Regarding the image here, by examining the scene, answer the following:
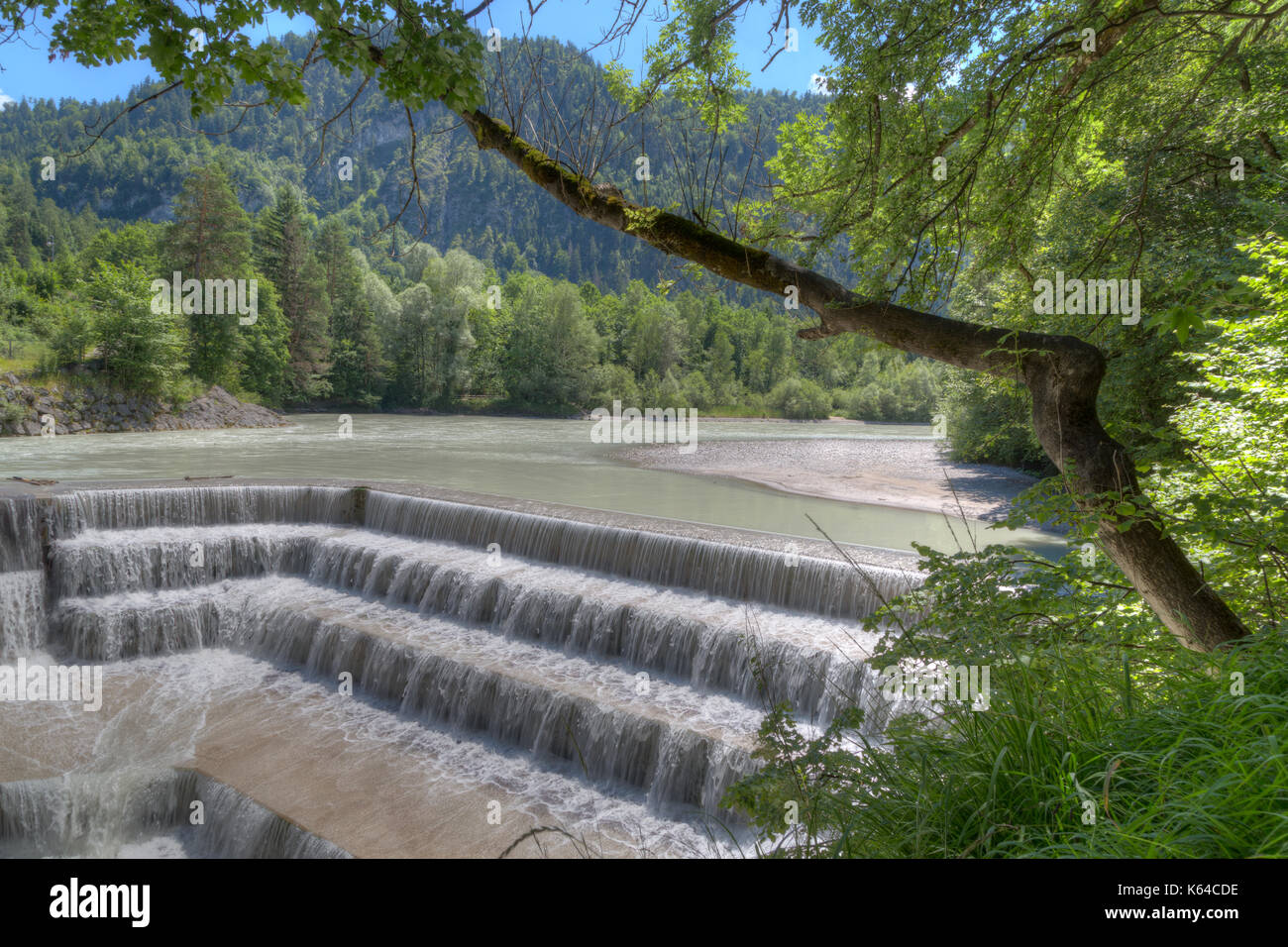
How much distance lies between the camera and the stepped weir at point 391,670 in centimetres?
543

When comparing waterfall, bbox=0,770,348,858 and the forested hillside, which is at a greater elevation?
the forested hillside

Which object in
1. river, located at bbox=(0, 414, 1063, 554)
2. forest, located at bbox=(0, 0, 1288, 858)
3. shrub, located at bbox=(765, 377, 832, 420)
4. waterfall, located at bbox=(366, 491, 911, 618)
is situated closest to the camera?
forest, located at bbox=(0, 0, 1288, 858)

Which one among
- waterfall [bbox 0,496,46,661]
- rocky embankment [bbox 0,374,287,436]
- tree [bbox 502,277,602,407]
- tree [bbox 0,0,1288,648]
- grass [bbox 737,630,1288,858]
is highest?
tree [bbox 502,277,602,407]

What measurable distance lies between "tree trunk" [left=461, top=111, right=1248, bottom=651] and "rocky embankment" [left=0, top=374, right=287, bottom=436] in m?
25.6

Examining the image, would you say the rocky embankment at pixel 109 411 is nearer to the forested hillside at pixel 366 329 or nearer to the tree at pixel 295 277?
the forested hillside at pixel 366 329

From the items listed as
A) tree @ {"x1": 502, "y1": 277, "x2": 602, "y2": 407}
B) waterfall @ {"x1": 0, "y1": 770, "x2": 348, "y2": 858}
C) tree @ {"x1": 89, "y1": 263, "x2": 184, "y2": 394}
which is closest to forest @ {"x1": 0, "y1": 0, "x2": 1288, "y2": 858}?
waterfall @ {"x1": 0, "y1": 770, "x2": 348, "y2": 858}

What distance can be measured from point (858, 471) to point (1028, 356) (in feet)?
55.9

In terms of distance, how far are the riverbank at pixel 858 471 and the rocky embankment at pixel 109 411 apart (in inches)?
675

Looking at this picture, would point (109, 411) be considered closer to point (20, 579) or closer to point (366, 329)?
point (20, 579)

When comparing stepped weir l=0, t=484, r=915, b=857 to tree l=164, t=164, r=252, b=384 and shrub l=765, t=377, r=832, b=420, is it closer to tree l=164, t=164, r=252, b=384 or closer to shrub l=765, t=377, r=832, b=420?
tree l=164, t=164, r=252, b=384

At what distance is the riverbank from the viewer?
15.4 metres

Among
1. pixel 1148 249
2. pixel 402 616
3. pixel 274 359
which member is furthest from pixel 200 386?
pixel 1148 249

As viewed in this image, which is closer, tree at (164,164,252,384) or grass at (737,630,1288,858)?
grass at (737,630,1288,858)

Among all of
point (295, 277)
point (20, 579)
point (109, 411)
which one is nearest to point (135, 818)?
point (20, 579)
